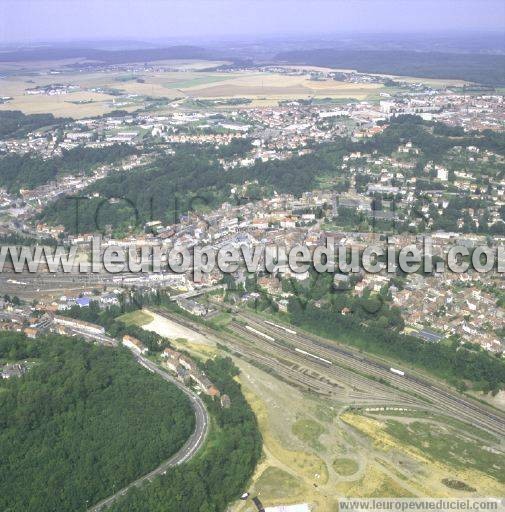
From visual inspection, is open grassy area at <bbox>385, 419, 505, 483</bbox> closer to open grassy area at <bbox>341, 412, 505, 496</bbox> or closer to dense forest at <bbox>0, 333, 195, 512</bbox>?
open grassy area at <bbox>341, 412, 505, 496</bbox>

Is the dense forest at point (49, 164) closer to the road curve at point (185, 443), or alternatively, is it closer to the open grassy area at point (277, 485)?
the road curve at point (185, 443)

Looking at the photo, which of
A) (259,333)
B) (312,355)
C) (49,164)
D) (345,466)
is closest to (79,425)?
(345,466)

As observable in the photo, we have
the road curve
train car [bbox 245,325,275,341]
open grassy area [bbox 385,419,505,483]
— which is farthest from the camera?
train car [bbox 245,325,275,341]

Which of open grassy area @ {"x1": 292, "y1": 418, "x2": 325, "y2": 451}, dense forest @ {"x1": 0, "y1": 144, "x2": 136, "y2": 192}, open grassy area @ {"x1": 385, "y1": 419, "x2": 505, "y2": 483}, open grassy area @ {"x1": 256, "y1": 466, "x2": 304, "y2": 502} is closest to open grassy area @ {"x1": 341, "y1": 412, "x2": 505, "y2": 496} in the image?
open grassy area @ {"x1": 385, "y1": 419, "x2": 505, "y2": 483}

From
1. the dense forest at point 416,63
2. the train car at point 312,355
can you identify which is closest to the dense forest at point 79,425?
the train car at point 312,355

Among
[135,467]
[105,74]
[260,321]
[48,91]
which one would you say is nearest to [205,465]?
[135,467]

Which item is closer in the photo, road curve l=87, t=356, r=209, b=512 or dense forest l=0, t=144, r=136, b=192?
road curve l=87, t=356, r=209, b=512
